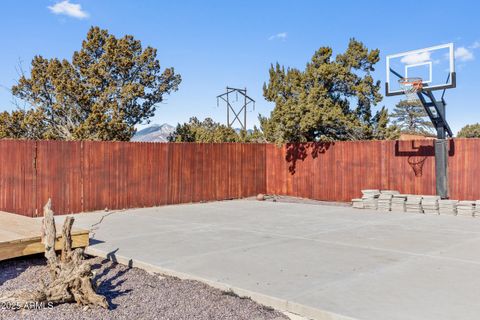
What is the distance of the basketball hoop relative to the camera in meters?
12.1

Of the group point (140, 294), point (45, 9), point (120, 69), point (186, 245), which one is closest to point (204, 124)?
point (120, 69)

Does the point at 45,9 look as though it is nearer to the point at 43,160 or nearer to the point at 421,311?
the point at 43,160

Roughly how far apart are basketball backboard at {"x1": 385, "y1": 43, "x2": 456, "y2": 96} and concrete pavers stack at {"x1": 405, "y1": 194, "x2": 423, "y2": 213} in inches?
123

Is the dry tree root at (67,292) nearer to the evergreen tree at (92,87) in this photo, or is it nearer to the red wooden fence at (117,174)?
the red wooden fence at (117,174)

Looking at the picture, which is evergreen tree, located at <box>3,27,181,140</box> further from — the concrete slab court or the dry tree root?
the dry tree root

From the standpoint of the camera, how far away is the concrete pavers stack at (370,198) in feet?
40.5

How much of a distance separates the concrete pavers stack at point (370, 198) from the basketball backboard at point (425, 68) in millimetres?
3070

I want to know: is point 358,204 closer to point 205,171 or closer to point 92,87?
point 205,171

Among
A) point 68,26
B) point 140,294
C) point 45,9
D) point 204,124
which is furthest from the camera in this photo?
point 204,124

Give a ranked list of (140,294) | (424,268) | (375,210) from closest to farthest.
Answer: (140,294), (424,268), (375,210)

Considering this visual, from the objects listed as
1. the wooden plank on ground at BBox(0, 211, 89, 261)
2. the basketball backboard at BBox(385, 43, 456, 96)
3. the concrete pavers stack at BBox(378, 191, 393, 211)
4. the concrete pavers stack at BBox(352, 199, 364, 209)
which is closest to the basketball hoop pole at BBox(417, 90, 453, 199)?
the basketball backboard at BBox(385, 43, 456, 96)

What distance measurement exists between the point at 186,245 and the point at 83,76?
15241 mm

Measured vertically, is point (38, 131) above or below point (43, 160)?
above

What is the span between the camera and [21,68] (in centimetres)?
1983
